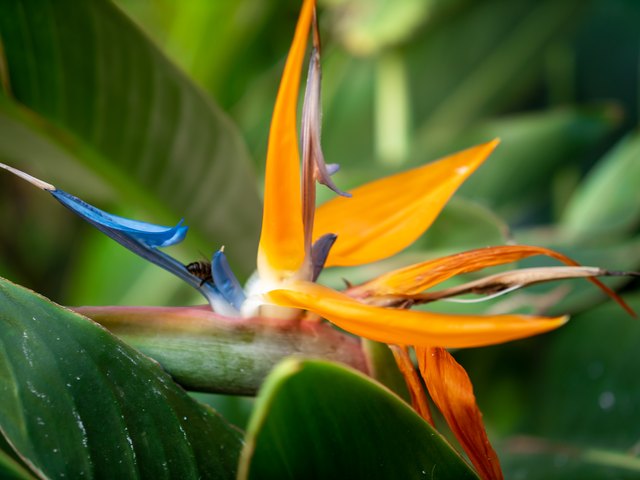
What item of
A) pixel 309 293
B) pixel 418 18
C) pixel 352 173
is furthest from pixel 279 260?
pixel 418 18

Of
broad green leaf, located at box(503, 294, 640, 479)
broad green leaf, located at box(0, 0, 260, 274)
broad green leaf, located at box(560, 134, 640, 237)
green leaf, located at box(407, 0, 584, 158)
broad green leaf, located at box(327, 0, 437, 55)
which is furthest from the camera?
green leaf, located at box(407, 0, 584, 158)

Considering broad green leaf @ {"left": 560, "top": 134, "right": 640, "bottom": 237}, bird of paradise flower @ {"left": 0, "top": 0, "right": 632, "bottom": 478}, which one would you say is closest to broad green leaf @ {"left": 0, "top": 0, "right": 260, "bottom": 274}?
bird of paradise flower @ {"left": 0, "top": 0, "right": 632, "bottom": 478}

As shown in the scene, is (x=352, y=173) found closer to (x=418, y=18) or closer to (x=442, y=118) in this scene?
(x=418, y=18)

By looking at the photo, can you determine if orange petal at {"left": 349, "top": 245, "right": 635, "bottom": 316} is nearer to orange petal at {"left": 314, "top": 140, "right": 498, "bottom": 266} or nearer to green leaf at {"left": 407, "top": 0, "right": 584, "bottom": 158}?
orange petal at {"left": 314, "top": 140, "right": 498, "bottom": 266}

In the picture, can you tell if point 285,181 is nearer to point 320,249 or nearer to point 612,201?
point 320,249

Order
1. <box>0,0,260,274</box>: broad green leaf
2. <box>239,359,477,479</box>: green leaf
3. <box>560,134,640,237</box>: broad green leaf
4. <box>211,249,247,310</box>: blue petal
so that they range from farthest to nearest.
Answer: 1. <box>560,134,640,237</box>: broad green leaf
2. <box>0,0,260,274</box>: broad green leaf
3. <box>211,249,247,310</box>: blue petal
4. <box>239,359,477,479</box>: green leaf

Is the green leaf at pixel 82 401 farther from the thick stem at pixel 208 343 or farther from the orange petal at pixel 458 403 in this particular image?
the orange petal at pixel 458 403
